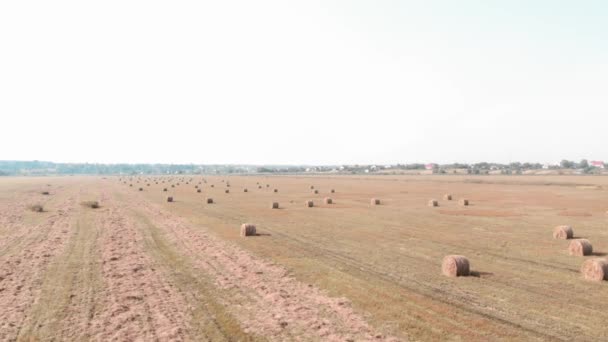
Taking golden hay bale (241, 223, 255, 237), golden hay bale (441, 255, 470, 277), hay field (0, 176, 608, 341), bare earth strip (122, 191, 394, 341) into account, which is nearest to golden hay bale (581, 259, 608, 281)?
hay field (0, 176, 608, 341)

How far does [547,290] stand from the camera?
1755cm

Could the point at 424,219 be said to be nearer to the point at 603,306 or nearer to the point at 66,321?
the point at 603,306

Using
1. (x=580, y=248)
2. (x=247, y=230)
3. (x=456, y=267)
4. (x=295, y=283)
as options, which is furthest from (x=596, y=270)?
(x=247, y=230)

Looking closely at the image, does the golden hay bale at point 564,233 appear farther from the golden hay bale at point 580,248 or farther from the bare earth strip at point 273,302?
the bare earth strip at point 273,302

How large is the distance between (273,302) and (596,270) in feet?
40.9

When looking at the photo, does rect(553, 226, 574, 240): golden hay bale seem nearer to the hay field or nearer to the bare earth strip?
the hay field

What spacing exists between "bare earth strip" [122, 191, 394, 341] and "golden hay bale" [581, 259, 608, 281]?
10.1 meters

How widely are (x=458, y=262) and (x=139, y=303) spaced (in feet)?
39.7

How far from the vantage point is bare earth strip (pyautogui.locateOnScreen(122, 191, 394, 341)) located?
1348 cm

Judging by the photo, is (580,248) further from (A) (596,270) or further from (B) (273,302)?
(B) (273,302)

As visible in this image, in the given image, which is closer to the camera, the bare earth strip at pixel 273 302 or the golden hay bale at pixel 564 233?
the bare earth strip at pixel 273 302

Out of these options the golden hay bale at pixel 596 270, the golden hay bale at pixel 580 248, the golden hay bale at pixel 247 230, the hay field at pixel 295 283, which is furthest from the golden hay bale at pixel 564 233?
the golden hay bale at pixel 247 230

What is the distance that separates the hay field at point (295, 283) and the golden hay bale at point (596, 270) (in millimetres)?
347

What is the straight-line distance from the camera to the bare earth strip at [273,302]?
13.5 m
